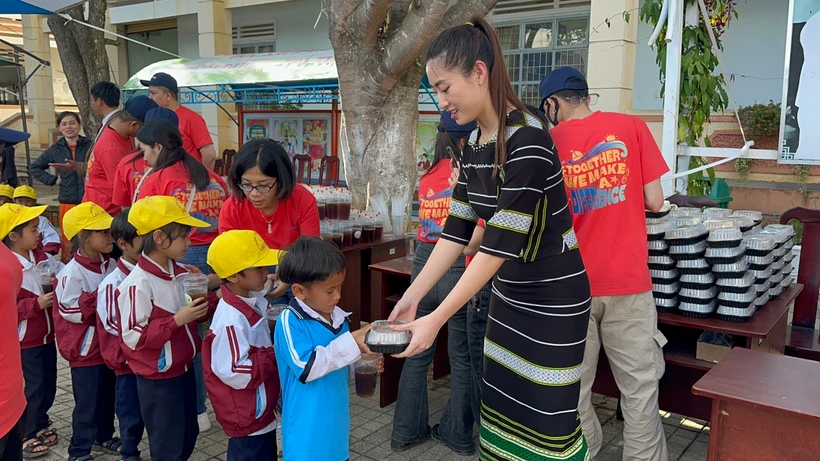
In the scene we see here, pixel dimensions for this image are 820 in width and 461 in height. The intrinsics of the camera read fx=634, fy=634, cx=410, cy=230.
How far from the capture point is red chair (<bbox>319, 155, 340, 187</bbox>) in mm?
11883

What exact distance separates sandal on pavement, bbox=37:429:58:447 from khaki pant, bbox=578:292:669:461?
3083mm

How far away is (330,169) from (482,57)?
33.4ft

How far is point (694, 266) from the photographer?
314cm

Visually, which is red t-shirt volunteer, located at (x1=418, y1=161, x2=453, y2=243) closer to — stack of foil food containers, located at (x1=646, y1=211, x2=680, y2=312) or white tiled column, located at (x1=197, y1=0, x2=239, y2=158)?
stack of foil food containers, located at (x1=646, y1=211, x2=680, y2=312)

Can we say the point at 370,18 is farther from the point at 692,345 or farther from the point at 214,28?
the point at 214,28

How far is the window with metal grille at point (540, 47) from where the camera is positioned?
1116cm

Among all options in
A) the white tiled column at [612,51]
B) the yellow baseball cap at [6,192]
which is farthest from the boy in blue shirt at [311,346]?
the white tiled column at [612,51]

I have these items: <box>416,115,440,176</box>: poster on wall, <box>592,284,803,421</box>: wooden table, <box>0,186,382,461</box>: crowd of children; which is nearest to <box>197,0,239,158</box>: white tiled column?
<box>416,115,440,176</box>: poster on wall

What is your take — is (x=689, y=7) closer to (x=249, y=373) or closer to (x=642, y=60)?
(x=249, y=373)

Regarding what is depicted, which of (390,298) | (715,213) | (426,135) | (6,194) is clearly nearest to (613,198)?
(715,213)

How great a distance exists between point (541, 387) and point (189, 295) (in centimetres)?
161

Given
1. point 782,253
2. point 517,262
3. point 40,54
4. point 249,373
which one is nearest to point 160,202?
point 249,373

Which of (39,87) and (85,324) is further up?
(39,87)

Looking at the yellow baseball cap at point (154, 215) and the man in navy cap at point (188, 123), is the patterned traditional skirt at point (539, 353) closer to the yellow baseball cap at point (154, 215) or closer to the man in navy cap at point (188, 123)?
the yellow baseball cap at point (154, 215)
